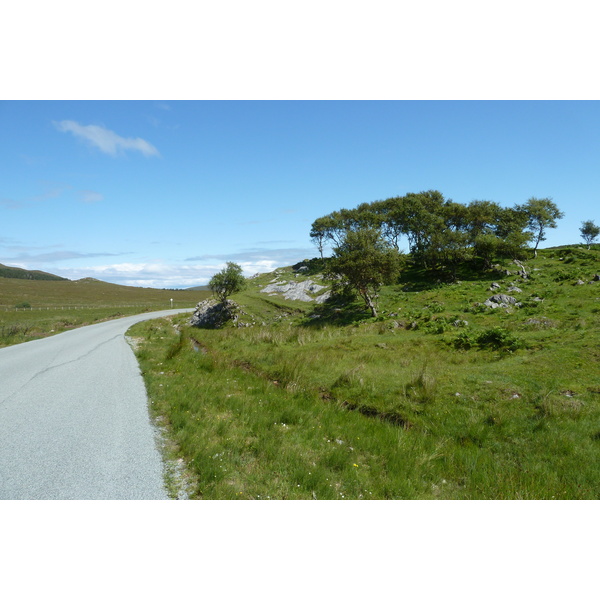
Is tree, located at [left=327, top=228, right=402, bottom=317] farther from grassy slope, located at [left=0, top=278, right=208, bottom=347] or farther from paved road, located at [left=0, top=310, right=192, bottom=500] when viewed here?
grassy slope, located at [left=0, top=278, right=208, bottom=347]

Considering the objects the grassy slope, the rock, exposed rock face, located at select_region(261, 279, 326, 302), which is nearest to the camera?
the grassy slope

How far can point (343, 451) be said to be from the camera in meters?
7.41

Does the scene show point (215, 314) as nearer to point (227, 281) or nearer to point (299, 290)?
point (227, 281)

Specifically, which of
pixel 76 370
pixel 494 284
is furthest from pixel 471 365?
pixel 494 284

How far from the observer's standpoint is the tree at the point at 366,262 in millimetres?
29766

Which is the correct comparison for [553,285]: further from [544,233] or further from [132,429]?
[132,429]

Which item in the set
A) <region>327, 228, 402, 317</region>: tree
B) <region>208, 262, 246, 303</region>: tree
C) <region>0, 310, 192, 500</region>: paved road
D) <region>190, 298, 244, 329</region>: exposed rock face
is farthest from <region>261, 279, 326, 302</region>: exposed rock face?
<region>0, 310, 192, 500</region>: paved road

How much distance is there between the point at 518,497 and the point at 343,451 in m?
3.40

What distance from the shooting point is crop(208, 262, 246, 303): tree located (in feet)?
145

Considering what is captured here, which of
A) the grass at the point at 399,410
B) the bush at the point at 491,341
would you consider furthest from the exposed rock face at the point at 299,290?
the bush at the point at 491,341

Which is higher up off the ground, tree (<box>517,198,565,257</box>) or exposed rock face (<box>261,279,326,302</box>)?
tree (<box>517,198,565,257</box>)

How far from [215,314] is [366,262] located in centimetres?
1868

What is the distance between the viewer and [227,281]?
44.4m

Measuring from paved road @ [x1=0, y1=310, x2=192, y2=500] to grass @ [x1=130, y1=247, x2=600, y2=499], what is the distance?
74 cm
